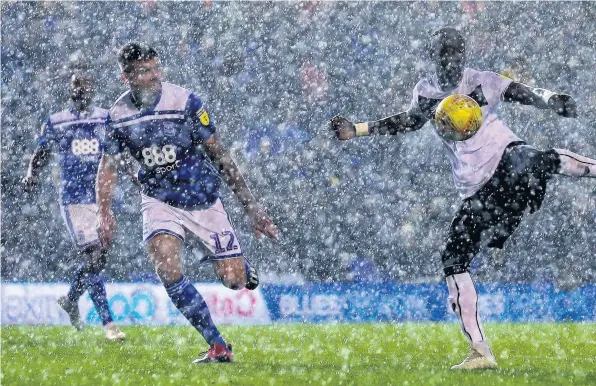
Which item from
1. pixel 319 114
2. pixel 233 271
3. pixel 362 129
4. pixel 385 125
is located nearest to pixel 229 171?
pixel 233 271

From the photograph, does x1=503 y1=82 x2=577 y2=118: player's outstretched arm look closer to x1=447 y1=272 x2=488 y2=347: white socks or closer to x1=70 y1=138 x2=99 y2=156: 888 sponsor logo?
x1=447 y1=272 x2=488 y2=347: white socks

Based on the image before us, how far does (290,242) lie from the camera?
10648 millimetres

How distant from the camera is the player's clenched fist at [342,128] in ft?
16.7

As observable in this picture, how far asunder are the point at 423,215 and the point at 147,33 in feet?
13.2

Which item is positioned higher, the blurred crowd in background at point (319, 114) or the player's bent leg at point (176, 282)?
the player's bent leg at point (176, 282)

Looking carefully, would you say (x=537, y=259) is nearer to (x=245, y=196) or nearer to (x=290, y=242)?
(x=290, y=242)

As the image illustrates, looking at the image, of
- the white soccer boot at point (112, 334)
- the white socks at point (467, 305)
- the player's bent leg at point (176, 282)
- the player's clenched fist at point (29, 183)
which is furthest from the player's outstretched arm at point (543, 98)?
the player's clenched fist at point (29, 183)

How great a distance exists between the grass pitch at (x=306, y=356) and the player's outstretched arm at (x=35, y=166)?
1.17 metres

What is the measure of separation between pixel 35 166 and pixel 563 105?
162 inches

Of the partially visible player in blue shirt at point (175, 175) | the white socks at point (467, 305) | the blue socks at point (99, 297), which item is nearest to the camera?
the white socks at point (467, 305)

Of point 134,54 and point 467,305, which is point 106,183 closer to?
point 134,54

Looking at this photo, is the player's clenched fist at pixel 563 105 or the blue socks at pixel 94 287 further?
the blue socks at pixel 94 287

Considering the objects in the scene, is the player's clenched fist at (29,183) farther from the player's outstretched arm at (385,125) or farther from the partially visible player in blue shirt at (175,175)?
the player's outstretched arm at (385,125)

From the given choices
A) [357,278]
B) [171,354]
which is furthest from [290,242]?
[171,354]
